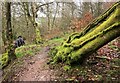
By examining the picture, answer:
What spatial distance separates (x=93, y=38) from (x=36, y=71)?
8.06 ft

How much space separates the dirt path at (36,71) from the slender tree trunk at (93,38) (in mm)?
656

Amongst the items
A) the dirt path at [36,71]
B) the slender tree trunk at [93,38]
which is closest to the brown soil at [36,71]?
the dirt path at [36,71]

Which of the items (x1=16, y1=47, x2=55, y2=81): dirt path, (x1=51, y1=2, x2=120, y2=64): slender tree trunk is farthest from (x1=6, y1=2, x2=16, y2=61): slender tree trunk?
(x1=51, y1=2, x2=120, y2=64): slender tree trunk

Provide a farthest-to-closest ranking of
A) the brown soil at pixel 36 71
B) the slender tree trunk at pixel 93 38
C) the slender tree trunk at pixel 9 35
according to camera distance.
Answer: the slender tree trunk at pixel 9 35 → the brown soil at pixel 36 71 → the slender tree trunk at pixel 93 38

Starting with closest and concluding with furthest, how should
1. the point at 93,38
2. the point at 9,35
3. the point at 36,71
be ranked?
the point at 93,38, the point at 36,71, the point at 9,35

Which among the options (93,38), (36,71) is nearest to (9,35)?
(36,71)

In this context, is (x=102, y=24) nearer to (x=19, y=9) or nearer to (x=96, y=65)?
(x=96, y=65)

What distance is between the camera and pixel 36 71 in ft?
28.2

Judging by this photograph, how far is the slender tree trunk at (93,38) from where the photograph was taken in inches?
291

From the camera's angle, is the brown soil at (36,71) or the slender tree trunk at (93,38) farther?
the brown soil at (36,71)

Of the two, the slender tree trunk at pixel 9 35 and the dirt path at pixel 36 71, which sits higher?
the slender tree trunk at pixel 9 35

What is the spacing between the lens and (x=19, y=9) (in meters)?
20.4

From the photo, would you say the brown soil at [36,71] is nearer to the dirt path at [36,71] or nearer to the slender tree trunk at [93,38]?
the dirt path at [36,71]

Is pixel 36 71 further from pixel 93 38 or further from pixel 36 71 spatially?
pixel 93 38
